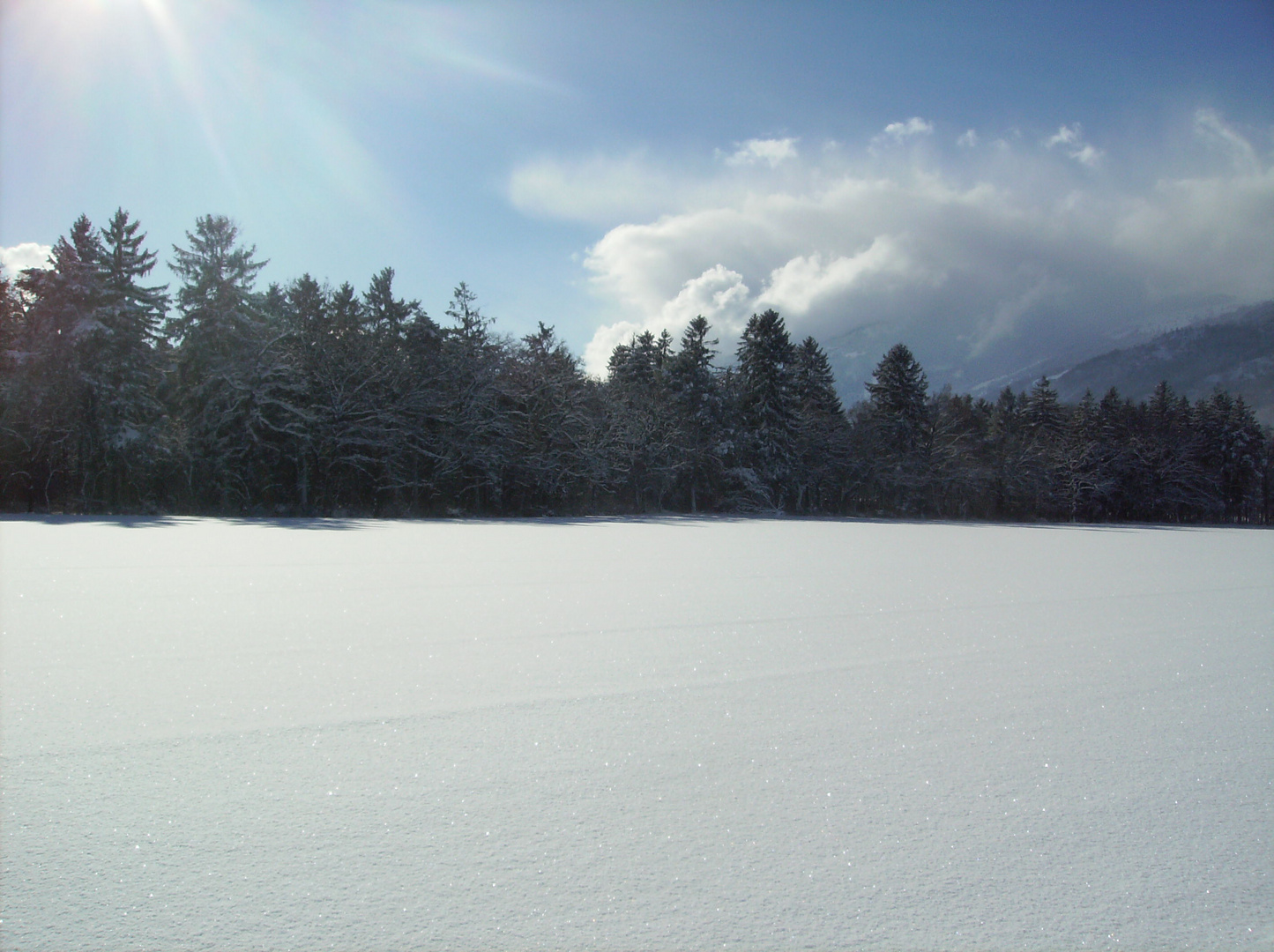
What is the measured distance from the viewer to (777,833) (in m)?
1.93

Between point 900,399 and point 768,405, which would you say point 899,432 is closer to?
point 900,399

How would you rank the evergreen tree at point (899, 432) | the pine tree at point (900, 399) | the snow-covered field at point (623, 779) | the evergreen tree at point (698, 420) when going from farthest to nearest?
1. the pine tree at point (900, 399)
2. the evergreen tree at point (899, 432)
3. the evergreen tree at point (698, 420)
4. the snow-covered field at point (623, 779)

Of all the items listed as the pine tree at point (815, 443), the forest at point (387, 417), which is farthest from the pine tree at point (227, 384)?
the pine tree at point (815, 443)

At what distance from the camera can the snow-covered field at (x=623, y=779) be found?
5.26ft

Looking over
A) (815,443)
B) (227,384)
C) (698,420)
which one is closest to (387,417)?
(227,384)

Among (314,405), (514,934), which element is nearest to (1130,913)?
(514,934)

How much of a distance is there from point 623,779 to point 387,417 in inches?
894

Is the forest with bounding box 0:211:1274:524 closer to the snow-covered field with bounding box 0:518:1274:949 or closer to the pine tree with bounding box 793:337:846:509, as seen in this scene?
the pine tree with bounding box 793:337:846:509

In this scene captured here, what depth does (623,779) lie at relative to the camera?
2240 mm

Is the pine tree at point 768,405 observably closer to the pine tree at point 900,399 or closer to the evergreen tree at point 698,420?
the evergreen tree at point 698,420

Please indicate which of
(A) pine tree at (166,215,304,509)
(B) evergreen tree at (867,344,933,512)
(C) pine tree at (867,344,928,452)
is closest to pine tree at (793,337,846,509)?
(B) evergreen tree at (867,344,933,512)

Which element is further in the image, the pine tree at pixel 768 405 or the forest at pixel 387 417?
the pine tree at pixel 768 405

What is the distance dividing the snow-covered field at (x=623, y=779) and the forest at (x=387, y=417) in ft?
61.7

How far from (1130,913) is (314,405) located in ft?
80.3
